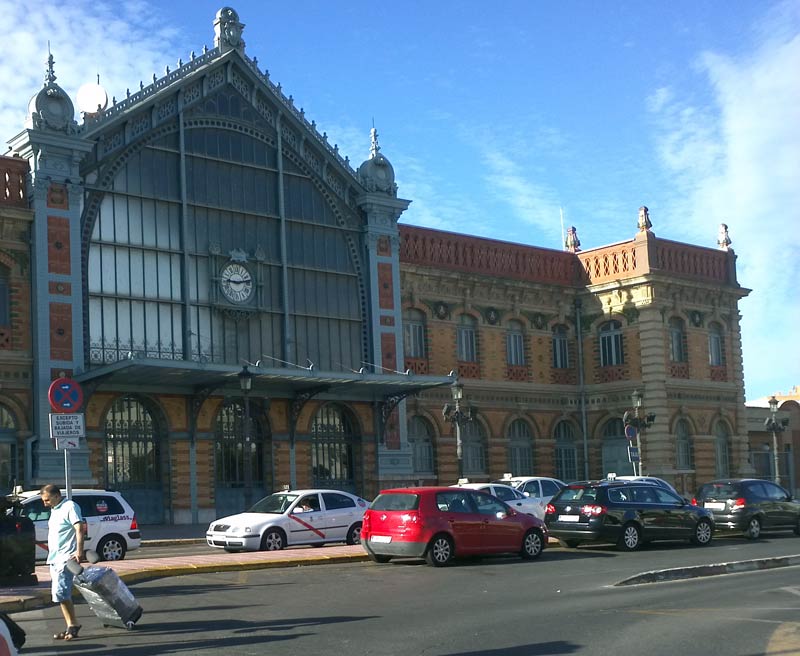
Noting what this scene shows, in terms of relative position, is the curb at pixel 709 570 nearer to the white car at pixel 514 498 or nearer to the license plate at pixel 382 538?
the license plate at pixel 382 538

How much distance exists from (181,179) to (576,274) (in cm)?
1914

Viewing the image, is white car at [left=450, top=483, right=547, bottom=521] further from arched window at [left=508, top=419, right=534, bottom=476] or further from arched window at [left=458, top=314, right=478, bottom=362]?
arched window at [left=508, top=419, right=534, bottom=476]

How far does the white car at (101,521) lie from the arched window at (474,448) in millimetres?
21211

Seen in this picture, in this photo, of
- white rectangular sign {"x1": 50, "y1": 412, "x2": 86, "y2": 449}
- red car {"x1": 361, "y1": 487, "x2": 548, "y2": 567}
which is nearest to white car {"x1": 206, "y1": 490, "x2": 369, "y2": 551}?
red car {"x1": 361, "y1": 487, "x2": 548, "y2": 567}

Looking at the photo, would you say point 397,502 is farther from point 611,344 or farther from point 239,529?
point 611,344

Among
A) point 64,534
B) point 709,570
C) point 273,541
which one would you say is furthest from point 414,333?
point 64,534

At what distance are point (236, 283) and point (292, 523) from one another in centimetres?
1330

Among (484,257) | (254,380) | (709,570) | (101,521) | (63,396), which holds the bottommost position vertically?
(709,570)

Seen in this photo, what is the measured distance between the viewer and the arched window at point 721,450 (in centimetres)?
5044

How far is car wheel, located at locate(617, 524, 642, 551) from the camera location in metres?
25.1

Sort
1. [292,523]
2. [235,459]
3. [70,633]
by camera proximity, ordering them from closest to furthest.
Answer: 1. [70,633]
2. [292,523]
3. [235,459]

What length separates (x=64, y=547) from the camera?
14.0 meters

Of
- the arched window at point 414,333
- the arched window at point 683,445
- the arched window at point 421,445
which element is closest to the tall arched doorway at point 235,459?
the arched window at point 421,445

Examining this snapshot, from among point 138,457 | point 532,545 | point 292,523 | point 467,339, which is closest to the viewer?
point 532,545
